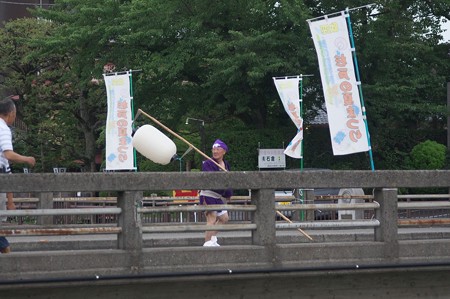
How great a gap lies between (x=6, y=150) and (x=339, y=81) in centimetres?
1213

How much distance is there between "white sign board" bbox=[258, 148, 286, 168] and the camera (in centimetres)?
3628

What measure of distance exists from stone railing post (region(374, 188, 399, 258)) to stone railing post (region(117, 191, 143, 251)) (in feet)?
9.05

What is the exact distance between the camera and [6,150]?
909cm

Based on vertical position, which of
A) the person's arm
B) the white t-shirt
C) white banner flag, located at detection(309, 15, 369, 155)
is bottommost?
the person's arm

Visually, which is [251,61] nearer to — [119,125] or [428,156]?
[428,156]

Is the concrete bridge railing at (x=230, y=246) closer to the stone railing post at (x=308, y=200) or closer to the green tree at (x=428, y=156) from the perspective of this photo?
the stone railing post at (x=308, y=200)

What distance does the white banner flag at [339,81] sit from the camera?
63.6 feet

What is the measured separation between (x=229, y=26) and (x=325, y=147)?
746 centimetres

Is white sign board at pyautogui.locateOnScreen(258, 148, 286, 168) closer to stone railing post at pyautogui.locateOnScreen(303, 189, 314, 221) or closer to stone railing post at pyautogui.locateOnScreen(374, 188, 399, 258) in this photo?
stone railing post at pyautogui.locateOnScreen(303, 189, 314, 221)

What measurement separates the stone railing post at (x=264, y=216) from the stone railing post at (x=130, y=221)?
127 centimetres

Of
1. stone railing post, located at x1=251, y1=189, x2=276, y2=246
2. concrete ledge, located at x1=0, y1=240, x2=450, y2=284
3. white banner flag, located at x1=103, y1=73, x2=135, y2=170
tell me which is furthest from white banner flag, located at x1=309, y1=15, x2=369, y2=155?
stone railing post, located at x1=251, y1=189, x2=276, y2=246

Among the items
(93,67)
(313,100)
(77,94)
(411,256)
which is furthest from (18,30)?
(411,256)

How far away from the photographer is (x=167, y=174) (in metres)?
9.10

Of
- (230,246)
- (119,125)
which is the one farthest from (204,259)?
(119,125)
